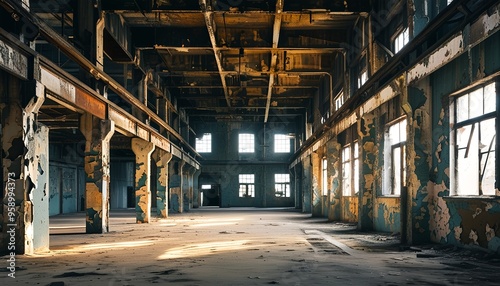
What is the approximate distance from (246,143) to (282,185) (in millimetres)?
3989

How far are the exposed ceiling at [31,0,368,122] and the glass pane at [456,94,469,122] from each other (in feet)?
19.4

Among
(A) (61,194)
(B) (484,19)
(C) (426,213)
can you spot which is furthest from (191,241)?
(A) (61,194)

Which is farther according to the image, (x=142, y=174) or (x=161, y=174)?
(x=161, y=174)

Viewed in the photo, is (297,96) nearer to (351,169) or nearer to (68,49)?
(351,169)

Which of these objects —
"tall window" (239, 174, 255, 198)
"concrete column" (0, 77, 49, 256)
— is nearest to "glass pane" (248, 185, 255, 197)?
"tall window" (239, 174, 255, 198)

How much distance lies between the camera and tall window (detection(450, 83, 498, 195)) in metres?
7.28

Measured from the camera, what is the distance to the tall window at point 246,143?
119 ft

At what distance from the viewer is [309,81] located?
23.1m

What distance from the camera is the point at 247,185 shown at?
36.4 meters

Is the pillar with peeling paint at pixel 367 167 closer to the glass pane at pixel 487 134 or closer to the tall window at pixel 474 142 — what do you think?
the tall window at pixel 474 142

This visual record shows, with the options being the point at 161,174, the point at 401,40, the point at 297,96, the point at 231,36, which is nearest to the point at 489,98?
the point at 401,40

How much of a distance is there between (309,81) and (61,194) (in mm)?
14446

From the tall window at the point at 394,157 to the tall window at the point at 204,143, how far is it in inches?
943

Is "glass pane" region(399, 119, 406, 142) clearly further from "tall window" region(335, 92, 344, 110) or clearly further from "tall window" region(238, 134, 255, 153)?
"tall window" region(238, 134, 255, 153)
